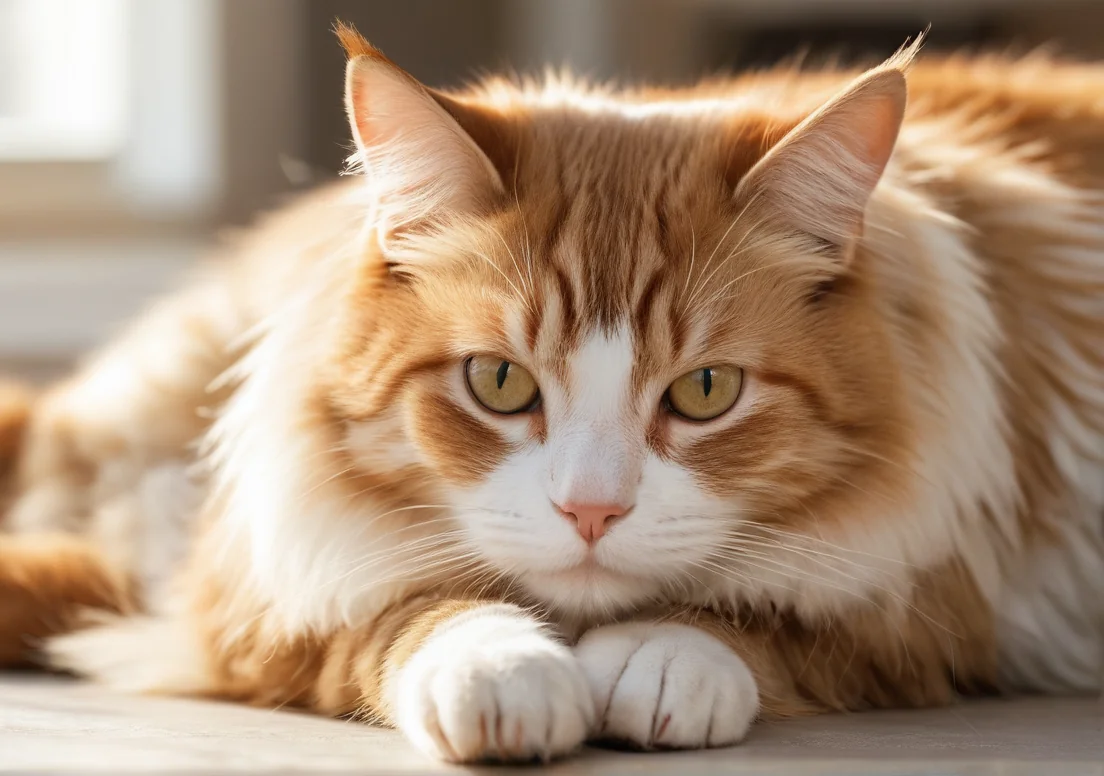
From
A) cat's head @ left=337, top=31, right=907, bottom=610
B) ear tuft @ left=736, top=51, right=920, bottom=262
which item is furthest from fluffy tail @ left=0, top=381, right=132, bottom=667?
ear tuft @ left=736, top=51, right=920, bottom=262

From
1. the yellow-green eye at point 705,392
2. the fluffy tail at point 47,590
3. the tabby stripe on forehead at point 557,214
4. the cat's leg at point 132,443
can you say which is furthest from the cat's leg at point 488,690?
the cat's leg at point 132,443

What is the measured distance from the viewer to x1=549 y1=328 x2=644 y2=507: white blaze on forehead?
1094 millimetres

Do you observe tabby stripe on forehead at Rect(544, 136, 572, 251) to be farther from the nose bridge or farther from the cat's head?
the nose bridge

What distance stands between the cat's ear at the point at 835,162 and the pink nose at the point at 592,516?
13.6 inches

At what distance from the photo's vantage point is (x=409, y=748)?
108cm

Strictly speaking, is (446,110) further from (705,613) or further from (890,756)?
(890,756)

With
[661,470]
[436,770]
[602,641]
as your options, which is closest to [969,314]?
[661,470]

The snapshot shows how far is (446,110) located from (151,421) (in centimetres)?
88

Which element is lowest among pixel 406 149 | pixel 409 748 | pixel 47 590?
pixel 47 590

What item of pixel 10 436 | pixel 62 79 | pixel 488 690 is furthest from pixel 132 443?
pixel 62 79

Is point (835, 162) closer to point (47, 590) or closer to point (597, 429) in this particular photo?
point (597, 429)

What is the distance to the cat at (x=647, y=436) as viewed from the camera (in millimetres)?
1132

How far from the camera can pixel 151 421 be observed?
1.86 metres

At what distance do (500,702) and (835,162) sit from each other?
0.59 m
